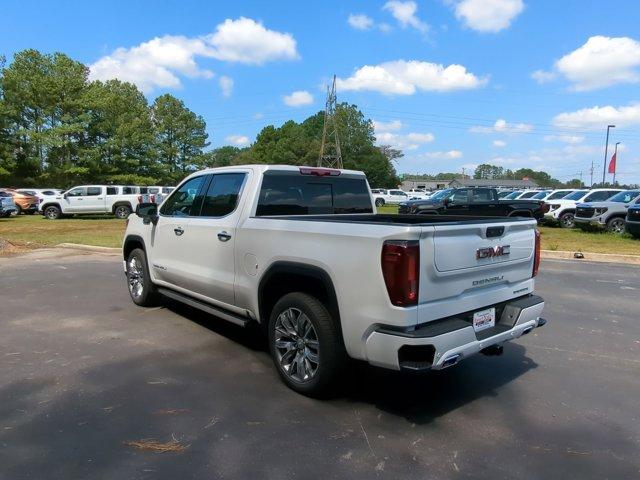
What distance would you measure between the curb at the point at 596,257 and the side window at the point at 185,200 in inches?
390

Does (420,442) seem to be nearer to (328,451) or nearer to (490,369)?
(328,451)

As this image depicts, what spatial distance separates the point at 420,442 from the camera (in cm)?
340

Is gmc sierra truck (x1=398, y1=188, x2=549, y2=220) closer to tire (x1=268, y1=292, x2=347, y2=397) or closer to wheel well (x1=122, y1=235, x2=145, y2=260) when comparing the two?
wheel well (x1=122, y1=235, x2=145, y2=260)

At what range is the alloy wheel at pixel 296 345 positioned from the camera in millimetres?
3996

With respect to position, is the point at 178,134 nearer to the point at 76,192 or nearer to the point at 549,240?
the point at 76,192

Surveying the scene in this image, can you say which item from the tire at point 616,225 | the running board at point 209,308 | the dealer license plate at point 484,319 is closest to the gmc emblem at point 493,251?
the dealer license plate at point 484,319

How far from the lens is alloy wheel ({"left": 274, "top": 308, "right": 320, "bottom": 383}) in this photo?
3996mm

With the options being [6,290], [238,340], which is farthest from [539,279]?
[6,290]

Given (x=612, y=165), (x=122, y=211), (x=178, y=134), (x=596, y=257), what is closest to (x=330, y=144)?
(x=178, y=134)

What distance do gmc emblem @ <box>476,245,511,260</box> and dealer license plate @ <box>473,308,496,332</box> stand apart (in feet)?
1.39

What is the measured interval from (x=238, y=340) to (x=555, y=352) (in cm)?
336

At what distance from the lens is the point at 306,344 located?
13.3ft

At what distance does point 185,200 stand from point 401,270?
3.43m

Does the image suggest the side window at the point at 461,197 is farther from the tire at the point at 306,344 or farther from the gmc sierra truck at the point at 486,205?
the tire at the point at 306,344
